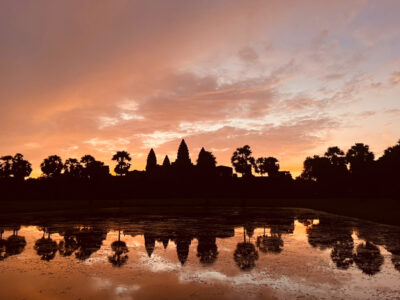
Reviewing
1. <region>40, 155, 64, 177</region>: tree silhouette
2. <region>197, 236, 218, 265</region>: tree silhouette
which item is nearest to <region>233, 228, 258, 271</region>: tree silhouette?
<region>197, 236, 218, 265</region>: tree silhouette

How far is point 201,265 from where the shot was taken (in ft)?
41.8

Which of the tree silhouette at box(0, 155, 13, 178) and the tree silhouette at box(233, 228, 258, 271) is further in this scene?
the tree silhouette at box(0, 155, 13, 178)

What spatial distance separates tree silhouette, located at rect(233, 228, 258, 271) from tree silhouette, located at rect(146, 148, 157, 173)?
115 meters

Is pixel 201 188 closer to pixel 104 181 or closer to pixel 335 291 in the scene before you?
pixel 104 181

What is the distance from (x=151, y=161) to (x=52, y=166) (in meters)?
43.1

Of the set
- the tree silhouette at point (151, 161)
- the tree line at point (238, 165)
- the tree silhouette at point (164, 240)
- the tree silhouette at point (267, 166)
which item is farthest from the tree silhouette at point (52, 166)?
the tree silhouette at point (164, 240)

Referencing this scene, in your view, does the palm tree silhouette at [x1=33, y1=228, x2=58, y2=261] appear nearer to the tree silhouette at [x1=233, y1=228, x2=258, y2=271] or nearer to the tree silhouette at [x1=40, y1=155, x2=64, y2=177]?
the tree silhouette at [x1=233, y1=228, x2=258, y2=271]

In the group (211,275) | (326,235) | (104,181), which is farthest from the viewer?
(104,181)

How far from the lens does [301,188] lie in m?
76.9

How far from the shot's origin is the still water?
9.48 meters

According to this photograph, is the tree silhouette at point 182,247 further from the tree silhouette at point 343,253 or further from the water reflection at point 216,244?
the tree silhouette at point 343,253

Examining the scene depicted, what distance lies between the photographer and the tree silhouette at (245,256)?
12.6m

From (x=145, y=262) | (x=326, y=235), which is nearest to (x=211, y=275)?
(x=145, y=262)

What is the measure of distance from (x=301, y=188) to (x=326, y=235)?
58.7 metres
